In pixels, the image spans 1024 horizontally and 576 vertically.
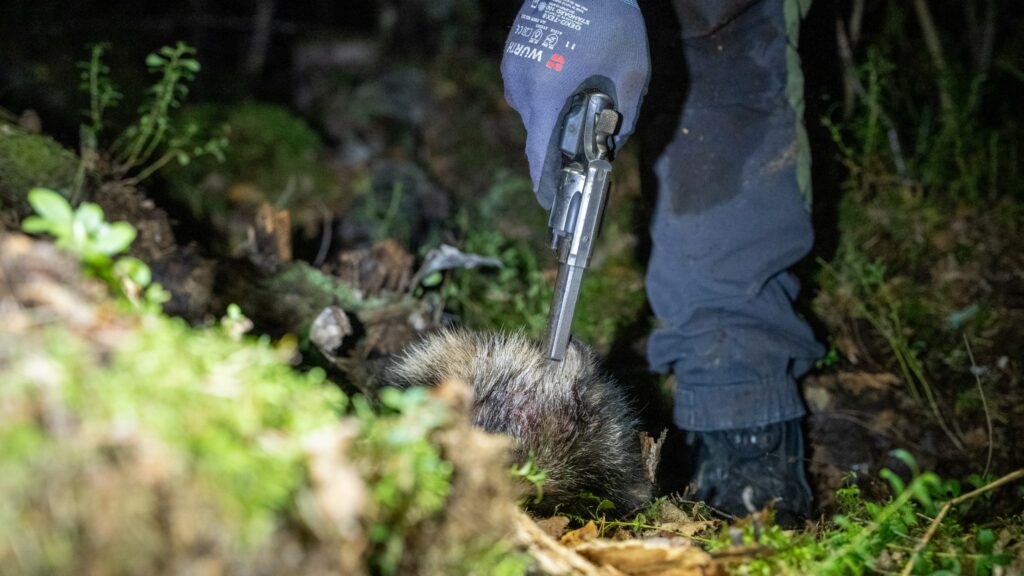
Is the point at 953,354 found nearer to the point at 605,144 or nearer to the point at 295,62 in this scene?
the point at 605,144

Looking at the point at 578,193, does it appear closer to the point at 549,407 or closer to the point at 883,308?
the point at 549,407

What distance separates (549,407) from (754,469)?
3.53 feet

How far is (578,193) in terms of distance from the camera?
2.03 m

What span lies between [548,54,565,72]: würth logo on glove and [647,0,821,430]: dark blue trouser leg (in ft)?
2.58

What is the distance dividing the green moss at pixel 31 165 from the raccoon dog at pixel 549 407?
164 centimetres

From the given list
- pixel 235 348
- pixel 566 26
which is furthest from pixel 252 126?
pixel 235 348

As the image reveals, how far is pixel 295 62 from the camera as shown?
6301mm

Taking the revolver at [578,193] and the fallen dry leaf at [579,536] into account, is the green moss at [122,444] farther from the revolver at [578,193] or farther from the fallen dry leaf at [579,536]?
the revolver at [578,193]

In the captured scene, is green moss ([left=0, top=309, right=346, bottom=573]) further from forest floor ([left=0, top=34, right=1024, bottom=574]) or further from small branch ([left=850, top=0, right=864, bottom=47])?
small branch ([left=850, top=0, right=864, bottom=47])

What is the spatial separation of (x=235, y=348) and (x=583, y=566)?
0.64 meters

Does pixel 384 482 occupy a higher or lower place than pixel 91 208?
lower

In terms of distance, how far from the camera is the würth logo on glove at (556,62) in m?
2.05

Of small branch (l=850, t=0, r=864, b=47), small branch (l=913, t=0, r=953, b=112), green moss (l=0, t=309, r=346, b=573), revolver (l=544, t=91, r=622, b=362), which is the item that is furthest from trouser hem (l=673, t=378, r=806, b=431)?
small branch (l=850, t=0, r=864, b=47)

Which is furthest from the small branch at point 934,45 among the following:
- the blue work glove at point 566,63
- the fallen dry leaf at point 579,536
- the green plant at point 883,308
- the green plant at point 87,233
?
the green plant at point 87,233
